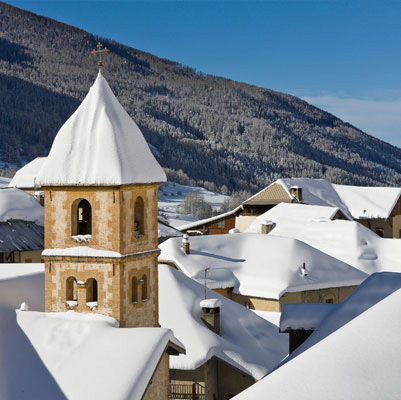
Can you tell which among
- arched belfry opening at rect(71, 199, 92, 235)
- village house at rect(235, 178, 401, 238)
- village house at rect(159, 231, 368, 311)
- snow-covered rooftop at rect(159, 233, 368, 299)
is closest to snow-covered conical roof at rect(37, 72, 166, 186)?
arched belfry opening at rect(71, 199, 92, 235)

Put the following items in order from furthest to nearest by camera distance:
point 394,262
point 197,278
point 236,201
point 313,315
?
point 236,201 → point 394,262 → point 197,278 → point 313,315

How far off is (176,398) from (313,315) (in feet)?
23.6

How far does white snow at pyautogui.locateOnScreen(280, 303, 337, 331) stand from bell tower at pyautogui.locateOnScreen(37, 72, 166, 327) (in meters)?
3.90

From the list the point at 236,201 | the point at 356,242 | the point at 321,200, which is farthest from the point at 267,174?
the point at 356,242

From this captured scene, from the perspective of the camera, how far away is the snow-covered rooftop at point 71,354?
15.1 meters

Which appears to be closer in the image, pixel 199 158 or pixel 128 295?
pixel 128 295

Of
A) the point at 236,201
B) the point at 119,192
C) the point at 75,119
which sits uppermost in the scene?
the point at 75,119

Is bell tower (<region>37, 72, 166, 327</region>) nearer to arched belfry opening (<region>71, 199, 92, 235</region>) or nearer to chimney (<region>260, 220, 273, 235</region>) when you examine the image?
arched belfry opening (<region>71, 199, 92, 235</region>)

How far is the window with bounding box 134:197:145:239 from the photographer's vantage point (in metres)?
19.1

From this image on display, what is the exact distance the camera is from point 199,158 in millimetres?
195625

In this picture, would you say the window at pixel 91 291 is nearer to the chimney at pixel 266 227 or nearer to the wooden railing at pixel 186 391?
the wooden railing at pixel 186 391

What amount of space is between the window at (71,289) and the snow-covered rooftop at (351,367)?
9973 millimetres

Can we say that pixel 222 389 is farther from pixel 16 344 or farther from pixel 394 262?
pixel 394 262

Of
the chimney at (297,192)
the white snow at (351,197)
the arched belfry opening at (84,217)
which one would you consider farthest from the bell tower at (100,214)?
the white snow at (351,197)
